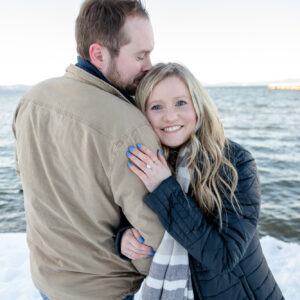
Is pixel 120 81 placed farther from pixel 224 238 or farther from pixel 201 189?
pixel 224 238

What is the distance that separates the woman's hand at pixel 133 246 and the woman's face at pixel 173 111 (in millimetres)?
698

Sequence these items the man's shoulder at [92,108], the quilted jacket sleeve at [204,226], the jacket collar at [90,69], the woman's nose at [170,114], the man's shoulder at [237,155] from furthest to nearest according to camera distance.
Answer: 1. the woman's nose at [170,114]
2. the man's shoulder at [237,155]
3. the jacket collar at [90,69]
4. the quilted jacket sleeve at [204,226]
5. the man's shoulder at [92,108]

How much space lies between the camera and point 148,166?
1.44 meters

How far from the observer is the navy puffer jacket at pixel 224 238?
1.49 metres

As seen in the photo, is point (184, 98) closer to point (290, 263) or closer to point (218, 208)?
point (218, 208)

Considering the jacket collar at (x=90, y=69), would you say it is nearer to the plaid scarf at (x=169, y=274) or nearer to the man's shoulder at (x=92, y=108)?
the man's shoulder at (x=92, y=108)

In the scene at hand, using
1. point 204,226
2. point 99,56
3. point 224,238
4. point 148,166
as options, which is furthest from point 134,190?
point 99,56

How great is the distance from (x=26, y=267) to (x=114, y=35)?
11.4 feet

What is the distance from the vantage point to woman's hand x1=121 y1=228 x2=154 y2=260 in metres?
1.51

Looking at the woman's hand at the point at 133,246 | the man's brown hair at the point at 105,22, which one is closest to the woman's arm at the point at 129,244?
the woman's hand at the point at 133,246

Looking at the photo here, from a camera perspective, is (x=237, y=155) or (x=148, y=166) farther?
(x=237, y=155)

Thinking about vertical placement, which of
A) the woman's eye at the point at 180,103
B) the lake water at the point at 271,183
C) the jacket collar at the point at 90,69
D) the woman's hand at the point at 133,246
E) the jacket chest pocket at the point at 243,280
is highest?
the jacket collar at the point at 90,69

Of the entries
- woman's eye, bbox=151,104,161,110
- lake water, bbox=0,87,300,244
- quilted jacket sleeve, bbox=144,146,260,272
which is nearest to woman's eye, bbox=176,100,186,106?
woman's eye, bbox=151,104,161,110

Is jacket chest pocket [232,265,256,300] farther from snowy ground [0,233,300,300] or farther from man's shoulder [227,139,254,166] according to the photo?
snowy ground [0,233,300,300]
